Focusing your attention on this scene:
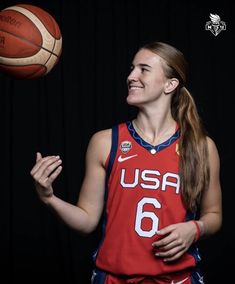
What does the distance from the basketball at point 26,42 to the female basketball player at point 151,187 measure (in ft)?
1.13

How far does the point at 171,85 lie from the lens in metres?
1.94

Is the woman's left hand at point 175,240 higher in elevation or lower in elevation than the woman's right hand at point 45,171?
lower

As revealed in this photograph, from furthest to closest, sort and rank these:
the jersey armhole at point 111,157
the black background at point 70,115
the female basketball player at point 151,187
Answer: the black background at point 70,115
the jersey armhole at point 111,157
the female basketball player at point 151,187

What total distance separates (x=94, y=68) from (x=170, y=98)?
1325 millimetres

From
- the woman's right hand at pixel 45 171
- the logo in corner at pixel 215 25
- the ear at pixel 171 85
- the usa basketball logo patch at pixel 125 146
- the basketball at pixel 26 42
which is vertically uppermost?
the logo in corner at pixel 215 25

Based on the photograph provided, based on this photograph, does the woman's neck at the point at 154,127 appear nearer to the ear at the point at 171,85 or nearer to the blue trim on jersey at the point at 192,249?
the ear at the point at 171,85

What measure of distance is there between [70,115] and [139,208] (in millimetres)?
1607

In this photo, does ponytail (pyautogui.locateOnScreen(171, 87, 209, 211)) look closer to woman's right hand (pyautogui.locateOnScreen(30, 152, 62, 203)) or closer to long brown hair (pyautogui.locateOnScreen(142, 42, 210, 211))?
long brown hair (pyautogui.locateOnScreen(142, 42, 210, 211))

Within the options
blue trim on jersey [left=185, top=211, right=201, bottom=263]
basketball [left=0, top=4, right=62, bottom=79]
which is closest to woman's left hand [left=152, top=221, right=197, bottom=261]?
blue trim on jersey [left=185, top=211, right=201, bottom=263]

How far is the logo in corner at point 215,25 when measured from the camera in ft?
10.6

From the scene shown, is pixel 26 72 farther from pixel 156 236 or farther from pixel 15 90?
pixel 15 90

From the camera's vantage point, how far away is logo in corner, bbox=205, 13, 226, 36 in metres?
3.25

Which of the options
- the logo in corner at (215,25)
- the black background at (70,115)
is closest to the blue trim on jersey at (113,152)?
the black background at (70,115)

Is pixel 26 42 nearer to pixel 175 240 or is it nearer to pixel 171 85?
pixel 171 85
